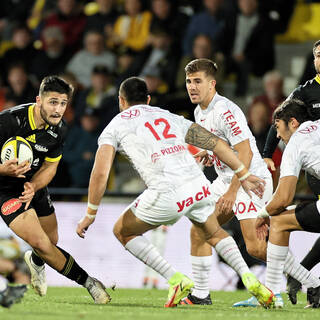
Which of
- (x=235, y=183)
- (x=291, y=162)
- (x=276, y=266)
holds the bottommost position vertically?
(x=276, y=266)

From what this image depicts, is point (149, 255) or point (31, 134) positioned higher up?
point (31, 134)

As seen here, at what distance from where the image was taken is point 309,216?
23.0 ft

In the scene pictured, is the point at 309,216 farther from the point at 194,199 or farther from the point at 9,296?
the point at 9,296

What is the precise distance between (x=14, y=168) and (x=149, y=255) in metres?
1.40

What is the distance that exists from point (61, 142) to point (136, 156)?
1116 mm

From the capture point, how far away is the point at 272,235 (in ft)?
24.0

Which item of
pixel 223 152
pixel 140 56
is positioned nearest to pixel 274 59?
pixel 140 56

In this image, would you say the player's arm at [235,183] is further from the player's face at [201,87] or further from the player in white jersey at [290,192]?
the player's face at [201,87]

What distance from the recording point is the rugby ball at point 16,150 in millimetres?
7230

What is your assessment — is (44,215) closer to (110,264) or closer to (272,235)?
(272,235)

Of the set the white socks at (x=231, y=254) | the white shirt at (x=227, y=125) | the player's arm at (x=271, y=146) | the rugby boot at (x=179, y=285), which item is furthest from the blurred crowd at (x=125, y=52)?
the rugby boot at (x=179, y=285)

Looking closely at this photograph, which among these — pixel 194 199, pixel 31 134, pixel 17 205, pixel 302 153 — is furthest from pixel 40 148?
pixel 302 153

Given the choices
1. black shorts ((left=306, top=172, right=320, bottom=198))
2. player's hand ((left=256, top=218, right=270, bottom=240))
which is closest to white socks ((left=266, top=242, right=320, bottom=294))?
player's hand ((left=256, top=218, right=270, bottom=240))

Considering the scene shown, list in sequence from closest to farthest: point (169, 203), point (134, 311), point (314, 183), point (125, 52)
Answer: point (134, 311)
point (169, 203)
point (314, 183)
point (125, 52)
